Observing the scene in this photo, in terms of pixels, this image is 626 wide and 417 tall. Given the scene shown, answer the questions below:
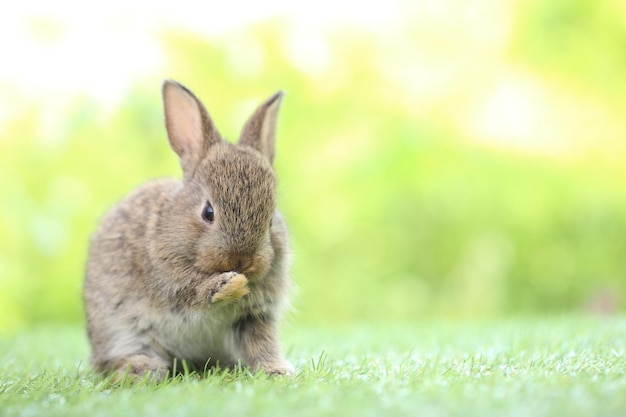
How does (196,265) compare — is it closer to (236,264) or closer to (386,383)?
(236,264)

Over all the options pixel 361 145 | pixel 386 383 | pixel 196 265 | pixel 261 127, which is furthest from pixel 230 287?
pixel 361 145

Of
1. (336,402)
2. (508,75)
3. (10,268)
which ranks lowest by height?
(336,402)

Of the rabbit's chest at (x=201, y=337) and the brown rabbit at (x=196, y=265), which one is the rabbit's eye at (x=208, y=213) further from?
the rabbit's chest at (x=201, y=337)

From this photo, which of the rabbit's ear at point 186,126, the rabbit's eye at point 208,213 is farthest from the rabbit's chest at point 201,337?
the rabbit's ear at point 186,126

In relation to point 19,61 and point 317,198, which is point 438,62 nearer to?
point 317,198

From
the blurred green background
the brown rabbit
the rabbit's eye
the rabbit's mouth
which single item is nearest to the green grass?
the brown rabbit

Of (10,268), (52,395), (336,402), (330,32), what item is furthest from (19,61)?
(336,402)

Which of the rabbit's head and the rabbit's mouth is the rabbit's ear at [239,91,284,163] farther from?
the rabbit's mouth
